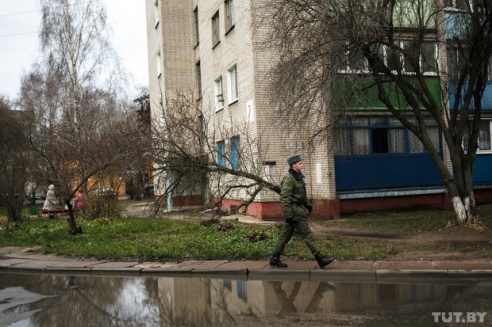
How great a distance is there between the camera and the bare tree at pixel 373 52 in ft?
35.9

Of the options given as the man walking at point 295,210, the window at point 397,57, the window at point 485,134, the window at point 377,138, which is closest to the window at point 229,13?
the window at point 377,138

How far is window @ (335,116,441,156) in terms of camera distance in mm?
17234

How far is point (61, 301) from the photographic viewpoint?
24.7ft

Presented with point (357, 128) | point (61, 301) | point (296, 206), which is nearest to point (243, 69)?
point (357, 128)

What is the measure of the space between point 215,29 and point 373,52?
11976 mm

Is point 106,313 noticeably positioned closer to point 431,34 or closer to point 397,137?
point 431,34

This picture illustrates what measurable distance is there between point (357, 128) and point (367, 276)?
980 centimetres

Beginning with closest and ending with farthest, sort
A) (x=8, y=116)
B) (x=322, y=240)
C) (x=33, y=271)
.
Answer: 1. (x=33, y=271)
2. (x=322, y=240)
3. (x=8, y=116)

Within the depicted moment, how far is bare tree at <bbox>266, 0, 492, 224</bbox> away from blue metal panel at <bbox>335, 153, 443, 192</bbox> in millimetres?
4167

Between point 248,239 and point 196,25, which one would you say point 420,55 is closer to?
point 248,239

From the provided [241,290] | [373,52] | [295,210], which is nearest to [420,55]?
[373,52]

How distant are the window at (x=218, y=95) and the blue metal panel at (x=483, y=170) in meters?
10.2

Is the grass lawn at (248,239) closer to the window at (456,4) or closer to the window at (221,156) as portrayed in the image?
the window at (221,156)

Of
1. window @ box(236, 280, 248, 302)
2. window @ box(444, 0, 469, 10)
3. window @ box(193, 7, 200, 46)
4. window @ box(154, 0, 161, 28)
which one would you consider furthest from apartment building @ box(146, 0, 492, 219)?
window @ box(154, 0, 161, 28)
